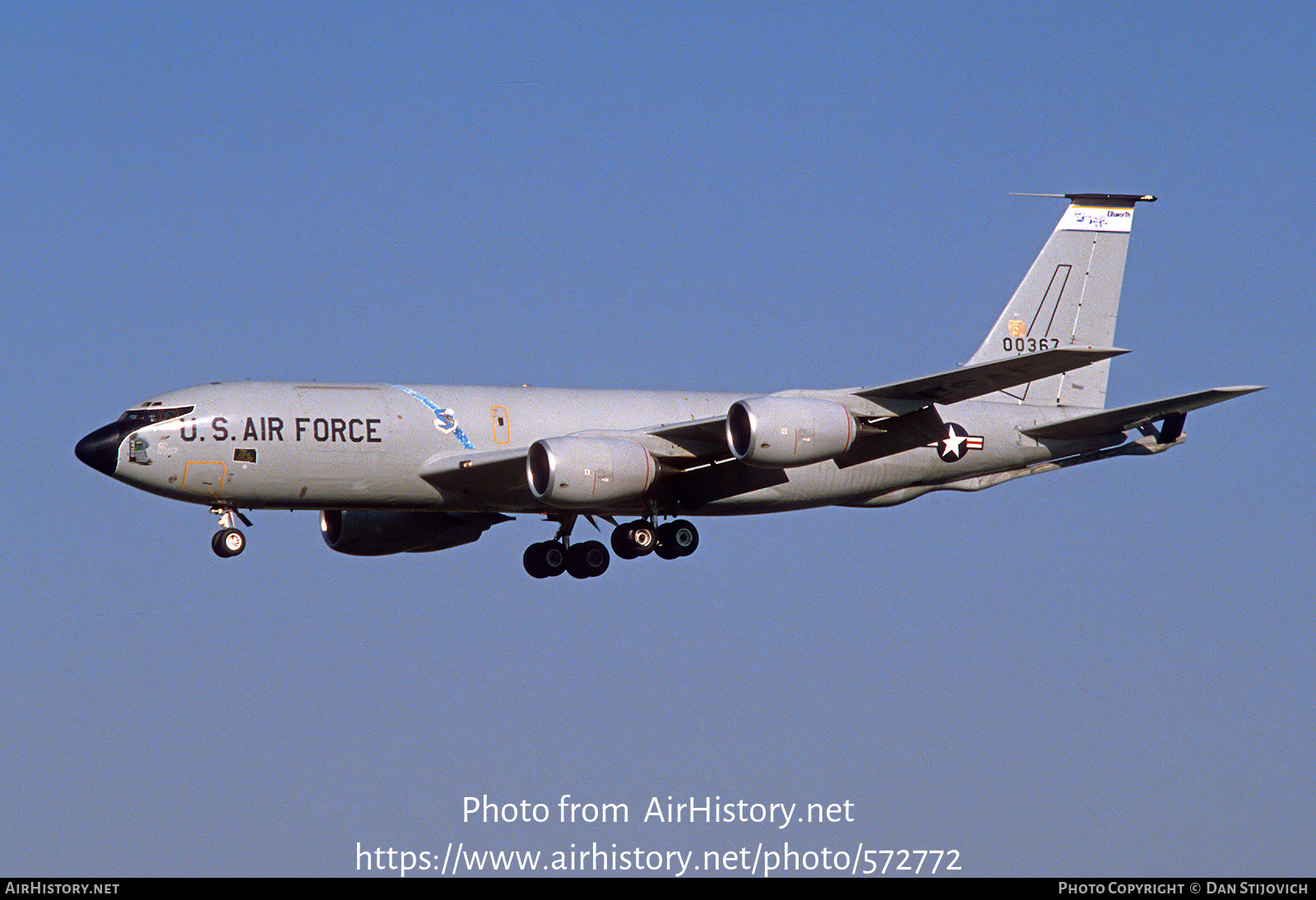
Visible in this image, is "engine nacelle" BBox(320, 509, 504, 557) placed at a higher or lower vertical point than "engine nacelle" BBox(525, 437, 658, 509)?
lower

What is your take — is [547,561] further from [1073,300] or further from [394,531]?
[1073,300]

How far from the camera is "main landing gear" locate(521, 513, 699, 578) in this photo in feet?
143

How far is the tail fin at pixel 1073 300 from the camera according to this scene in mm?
47688

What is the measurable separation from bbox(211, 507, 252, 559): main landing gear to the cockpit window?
2.38 meters

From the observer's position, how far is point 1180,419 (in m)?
43.7

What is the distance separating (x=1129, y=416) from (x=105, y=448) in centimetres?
2369

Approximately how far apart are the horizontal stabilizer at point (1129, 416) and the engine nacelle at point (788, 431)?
7312 millimetres

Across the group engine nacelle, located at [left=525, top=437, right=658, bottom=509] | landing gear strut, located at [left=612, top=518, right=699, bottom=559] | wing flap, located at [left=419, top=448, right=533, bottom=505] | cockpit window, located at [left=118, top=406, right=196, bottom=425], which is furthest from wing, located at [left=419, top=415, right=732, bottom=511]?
cockpit window, located at [left=118, top=406, right=196, bottom=425]

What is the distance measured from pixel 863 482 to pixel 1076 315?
310 inches

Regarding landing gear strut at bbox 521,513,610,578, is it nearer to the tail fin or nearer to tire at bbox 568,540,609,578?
tire at bbox 568,540,609,578

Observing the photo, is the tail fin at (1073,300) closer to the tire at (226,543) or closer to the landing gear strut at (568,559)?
the landing gear strut at (568,559)

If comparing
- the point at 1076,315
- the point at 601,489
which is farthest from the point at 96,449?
the point at 1076,315

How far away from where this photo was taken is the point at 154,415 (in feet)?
132

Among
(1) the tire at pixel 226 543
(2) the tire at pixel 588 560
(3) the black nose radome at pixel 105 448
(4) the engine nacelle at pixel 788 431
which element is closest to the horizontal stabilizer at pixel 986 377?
(4) the engine nacelle at pixel 788 431
